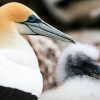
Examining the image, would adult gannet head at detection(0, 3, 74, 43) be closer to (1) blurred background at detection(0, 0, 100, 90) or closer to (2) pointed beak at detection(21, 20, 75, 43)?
(2) pointed beak at detection(21, 20, 75, 43)

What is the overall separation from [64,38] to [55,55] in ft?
5.62

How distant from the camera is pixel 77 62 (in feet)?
17.3

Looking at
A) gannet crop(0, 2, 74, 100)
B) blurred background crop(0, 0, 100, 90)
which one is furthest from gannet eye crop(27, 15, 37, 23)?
blurred background crop(0, 0, 100, 90)

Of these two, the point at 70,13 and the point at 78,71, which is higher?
the point at 78,71

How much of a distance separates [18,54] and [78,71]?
86 centimetres

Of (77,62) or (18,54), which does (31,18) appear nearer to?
(18,54)

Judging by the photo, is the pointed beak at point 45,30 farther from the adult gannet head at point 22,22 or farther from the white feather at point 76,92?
the white feather at point 76,92

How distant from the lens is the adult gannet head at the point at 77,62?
5.17 meters

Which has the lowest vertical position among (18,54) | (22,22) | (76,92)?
(76,92)

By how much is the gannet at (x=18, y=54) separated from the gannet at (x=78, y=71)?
1.15 feet

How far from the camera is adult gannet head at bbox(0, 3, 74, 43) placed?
4.66m

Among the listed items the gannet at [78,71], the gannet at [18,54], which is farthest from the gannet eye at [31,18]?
the gannet at [78,71]

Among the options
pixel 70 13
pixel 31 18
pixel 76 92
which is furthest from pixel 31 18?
pixel 70 13

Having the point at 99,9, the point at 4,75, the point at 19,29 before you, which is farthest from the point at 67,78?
the point at 99,9
